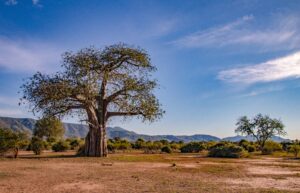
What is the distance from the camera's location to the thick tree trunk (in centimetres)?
3903

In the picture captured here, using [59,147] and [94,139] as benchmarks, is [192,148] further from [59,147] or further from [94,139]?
[94,139]

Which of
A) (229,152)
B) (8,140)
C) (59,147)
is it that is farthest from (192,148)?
(8,140)

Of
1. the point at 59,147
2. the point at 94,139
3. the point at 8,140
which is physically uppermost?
the point at 94,139

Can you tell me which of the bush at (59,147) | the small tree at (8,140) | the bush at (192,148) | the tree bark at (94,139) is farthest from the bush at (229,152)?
the bush at (59,147)

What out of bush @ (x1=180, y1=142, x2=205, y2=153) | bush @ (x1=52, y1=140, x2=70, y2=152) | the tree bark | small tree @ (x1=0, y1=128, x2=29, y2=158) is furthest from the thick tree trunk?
bush @ (x1=180, y1=142, x2=205, y2=153)

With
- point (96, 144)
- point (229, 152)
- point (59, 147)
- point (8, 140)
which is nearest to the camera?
point (8, 140)

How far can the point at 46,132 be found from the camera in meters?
94.0

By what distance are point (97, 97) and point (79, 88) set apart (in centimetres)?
402

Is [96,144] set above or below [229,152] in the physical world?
above

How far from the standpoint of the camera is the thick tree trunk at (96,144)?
3903 centimetres

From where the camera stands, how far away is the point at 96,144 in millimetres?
39375

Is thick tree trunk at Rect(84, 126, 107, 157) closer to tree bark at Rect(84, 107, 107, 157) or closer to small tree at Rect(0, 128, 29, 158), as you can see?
tree bark at Rect(84, 107, 107, 157)

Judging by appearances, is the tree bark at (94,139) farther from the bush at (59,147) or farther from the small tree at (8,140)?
the bush at (59,147)

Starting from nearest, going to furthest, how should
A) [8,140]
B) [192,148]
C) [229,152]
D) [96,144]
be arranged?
[8,140], [96,144], [229,152], [192,148]
